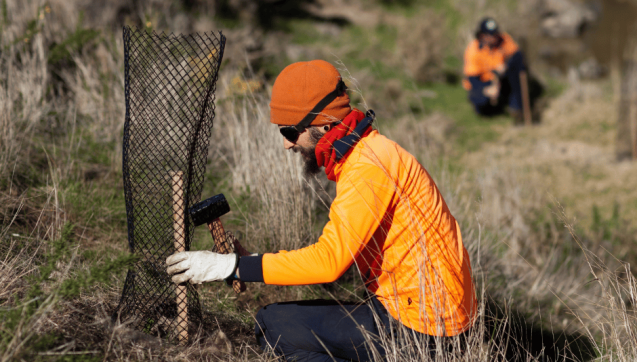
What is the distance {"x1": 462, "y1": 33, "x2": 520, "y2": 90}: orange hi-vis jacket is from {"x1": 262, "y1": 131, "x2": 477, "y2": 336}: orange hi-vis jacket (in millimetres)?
6973

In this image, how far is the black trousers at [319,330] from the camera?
7.22ft

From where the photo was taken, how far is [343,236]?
1.86 metres

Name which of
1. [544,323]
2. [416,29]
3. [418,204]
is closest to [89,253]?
[418,204]

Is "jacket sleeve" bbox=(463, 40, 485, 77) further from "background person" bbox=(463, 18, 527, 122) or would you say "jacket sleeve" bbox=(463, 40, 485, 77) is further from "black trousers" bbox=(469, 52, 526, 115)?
"black trousers" bbox=(469, 52, 526, 115)

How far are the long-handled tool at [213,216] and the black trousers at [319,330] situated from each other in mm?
443

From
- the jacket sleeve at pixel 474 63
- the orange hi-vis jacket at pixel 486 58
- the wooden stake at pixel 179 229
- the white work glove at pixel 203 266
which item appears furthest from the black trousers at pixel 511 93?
the white work glove at pixel 203 266

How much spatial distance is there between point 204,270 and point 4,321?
722mm

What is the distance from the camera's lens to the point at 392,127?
23.0 feet

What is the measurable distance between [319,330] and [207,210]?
769 millimetres

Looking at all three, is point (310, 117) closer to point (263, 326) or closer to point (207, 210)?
point (207, 210)

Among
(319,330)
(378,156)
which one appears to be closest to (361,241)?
(378,156)

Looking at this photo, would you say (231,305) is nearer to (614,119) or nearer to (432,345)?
(432,345)

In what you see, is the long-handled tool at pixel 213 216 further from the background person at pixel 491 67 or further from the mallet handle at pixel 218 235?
the background person at pixel 491 67

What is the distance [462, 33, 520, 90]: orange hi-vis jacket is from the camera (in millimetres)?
8461
